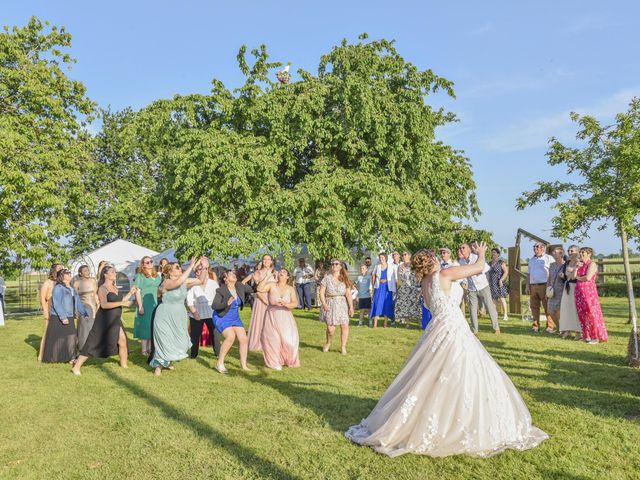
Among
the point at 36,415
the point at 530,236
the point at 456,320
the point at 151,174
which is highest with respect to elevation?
the point at 151,174

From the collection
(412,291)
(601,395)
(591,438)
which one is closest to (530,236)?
(412,291)

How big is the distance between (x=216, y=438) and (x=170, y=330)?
410 centimetres

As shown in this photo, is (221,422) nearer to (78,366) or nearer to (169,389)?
(169,389)

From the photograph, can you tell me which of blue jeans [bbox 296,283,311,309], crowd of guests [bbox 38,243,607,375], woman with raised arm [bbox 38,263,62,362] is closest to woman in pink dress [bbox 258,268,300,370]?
crowd of guests [bbox 38,243,607,375]

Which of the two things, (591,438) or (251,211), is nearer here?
(591,438)

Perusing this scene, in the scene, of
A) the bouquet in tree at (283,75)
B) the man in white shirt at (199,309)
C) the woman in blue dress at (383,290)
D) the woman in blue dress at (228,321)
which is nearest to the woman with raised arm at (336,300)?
the woman in blue dress at (228,321)

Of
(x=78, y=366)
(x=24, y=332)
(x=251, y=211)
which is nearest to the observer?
(x=78, y=366)

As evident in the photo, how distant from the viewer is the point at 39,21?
22219 mm

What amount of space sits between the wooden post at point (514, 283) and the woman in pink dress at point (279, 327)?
10295 millimetres

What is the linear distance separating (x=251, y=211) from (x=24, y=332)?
330 inches

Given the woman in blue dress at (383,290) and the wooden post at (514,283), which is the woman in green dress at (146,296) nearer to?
the woman in blue dress at (383,290)

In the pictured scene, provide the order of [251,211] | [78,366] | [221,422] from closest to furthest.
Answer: [221,422] → [78,366] → [251,211]

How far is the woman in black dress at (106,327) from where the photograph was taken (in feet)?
32.3

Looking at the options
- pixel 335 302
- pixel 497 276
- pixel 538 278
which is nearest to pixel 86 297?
pixel 335 302
